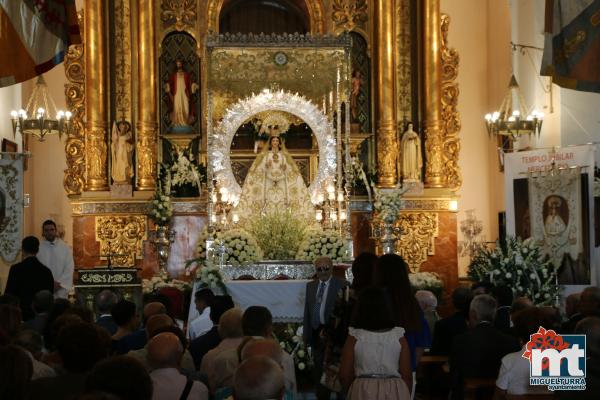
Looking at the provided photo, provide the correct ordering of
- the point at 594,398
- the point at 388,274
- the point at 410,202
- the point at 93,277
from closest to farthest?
1. the point at 594,398
2. the point at 388,274
3. the point at 93,277
4. the point at 410,202

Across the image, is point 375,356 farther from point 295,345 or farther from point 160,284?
point 160,284

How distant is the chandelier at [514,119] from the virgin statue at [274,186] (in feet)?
11.9

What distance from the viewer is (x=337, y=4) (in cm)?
2039

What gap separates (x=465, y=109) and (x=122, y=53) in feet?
24.6

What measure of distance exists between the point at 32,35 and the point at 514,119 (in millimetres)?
9254

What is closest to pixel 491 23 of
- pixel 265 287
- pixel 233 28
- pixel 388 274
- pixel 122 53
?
pixel 233 28

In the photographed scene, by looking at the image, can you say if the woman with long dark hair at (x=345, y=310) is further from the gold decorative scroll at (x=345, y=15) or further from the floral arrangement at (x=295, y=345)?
the gold decorative scroll at (x=345, y=15)

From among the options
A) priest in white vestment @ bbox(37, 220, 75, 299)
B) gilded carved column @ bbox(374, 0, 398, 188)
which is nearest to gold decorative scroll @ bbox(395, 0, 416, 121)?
gilded carved column @ bbox(374, 0, 398, 188)

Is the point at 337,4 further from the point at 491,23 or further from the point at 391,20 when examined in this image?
the point at 491,23

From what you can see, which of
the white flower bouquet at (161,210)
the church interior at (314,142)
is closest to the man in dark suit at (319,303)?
the church interior at (314,142)

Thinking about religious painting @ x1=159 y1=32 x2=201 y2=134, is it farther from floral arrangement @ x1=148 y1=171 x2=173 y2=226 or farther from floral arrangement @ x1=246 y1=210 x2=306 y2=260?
floral arrangement @ x1=246 y1=210 x2=306 y2=260

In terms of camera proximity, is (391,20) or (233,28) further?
(233,28)

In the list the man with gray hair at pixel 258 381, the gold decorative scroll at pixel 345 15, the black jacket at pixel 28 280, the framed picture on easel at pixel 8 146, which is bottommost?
the man with gray hair at pixel 258 381

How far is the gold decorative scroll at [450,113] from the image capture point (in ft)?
65.9
